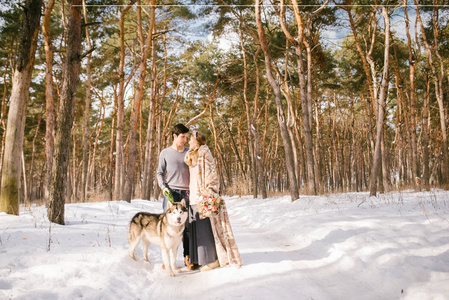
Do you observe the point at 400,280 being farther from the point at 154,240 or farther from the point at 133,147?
the point at 133,147

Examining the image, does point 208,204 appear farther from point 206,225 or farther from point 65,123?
point 65,123

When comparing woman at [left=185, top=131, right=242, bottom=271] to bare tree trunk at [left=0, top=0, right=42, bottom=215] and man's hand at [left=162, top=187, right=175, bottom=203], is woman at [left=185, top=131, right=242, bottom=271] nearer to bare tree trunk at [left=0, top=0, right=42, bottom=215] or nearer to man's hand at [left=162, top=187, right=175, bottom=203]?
man's hand at [left=162, top=187, right=175, bottom=203]

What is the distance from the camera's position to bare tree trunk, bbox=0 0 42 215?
620 centimetres

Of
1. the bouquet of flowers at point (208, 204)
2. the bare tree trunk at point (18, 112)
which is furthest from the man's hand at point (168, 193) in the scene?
the bare tree trunk at point (18, 112)

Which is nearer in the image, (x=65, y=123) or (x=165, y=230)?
(x=165, y=230)

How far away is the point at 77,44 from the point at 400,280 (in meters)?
7.40

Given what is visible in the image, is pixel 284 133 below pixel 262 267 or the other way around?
the other way around

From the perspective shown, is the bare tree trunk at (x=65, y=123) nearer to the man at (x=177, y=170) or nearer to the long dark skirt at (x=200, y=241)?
the man at (x=177, y=170)

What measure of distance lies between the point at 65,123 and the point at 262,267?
5.15m

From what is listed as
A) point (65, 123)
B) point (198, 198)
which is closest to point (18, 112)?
point (65, 123)

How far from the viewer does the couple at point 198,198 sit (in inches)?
162

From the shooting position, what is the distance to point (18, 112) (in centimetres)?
645

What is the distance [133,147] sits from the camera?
13844mm

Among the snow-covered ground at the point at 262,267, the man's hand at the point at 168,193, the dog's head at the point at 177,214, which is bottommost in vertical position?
the snow-covered ground at the point at 262,267
